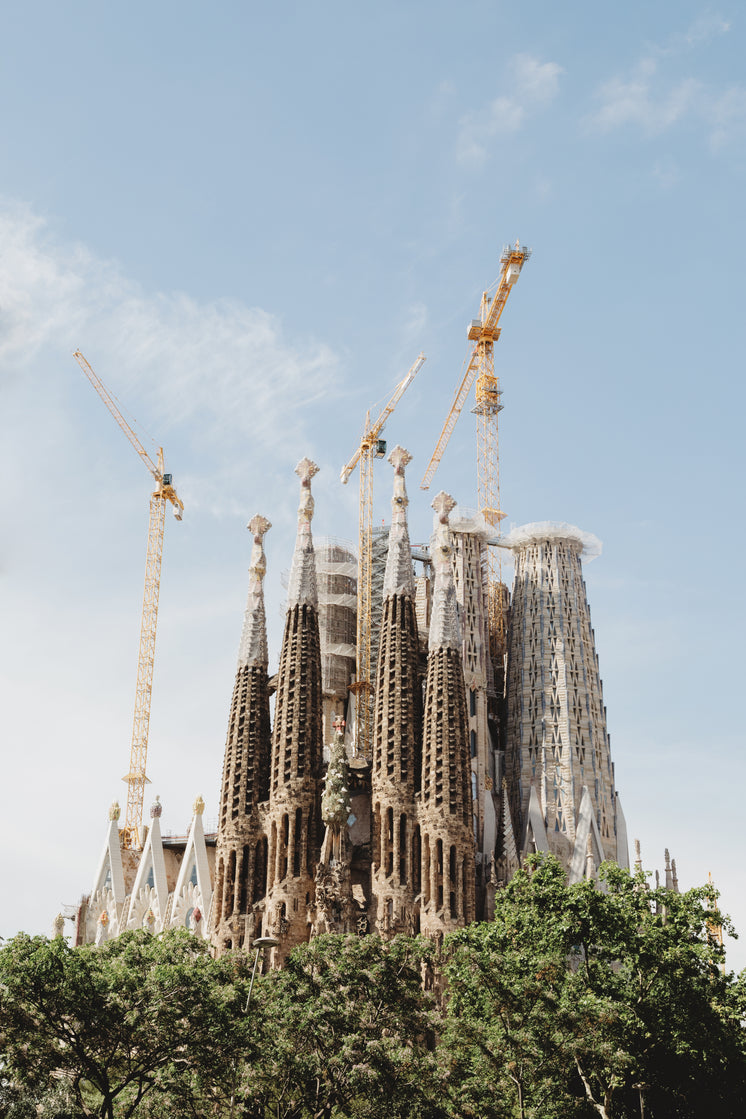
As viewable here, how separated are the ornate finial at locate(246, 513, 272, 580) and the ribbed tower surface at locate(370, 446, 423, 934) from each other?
6195 millimetres

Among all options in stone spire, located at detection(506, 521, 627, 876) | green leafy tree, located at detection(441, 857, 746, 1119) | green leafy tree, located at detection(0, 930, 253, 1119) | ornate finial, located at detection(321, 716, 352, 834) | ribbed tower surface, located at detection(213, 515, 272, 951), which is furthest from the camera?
stone spire, located at detection(506, 521, 627, 876)

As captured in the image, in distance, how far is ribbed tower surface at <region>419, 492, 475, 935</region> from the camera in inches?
2053

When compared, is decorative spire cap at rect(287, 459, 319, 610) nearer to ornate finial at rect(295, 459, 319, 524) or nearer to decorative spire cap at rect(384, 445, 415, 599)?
ornate finial at rect(295, 459, 319, 524)

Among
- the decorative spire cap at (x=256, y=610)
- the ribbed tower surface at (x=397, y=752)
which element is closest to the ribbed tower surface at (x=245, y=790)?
the decorative spire cap at (x=256, y=610)

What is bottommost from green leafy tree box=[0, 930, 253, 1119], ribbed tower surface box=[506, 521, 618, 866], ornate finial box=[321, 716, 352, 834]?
green leafy tree box=[0, 930, 253, 1119]

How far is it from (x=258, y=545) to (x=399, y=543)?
7022 millimetres

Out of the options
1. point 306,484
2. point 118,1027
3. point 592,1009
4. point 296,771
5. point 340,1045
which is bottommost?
point 118,1027

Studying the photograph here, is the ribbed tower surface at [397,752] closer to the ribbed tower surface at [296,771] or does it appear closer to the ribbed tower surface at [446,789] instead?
the ribbed tower surface at [446,789]

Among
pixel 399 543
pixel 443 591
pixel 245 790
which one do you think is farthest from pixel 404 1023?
pixel 399 543

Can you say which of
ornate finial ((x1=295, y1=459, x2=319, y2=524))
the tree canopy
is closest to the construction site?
ornate finial ((x1=295, y1=459, x2=319, y2=524))

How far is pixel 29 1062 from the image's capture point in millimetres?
29359

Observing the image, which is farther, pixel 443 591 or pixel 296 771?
pixel 443 591

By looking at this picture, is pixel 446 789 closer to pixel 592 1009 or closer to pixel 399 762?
pixel 399 762

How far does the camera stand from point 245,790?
2235 inches
